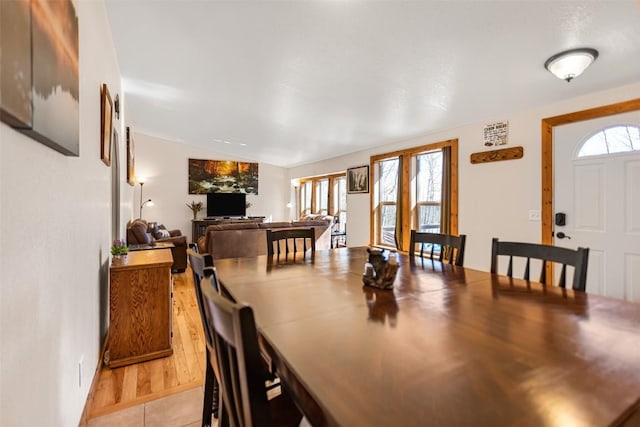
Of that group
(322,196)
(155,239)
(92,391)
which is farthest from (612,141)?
(155,239)

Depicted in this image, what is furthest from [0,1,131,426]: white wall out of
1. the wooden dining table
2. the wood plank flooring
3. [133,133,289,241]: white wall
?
[133,133,289,241]: white wall

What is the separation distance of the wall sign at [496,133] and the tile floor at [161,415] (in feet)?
12.8

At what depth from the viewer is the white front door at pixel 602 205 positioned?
8.53 feet

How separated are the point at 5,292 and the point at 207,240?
153 inches

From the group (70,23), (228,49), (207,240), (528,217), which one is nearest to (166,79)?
(228,49)

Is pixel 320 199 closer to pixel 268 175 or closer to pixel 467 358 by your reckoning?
pixel 268 175

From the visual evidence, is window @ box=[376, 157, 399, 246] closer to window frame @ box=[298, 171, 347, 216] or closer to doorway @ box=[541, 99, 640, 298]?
window frame @ box=[298, 171, 347, 216]

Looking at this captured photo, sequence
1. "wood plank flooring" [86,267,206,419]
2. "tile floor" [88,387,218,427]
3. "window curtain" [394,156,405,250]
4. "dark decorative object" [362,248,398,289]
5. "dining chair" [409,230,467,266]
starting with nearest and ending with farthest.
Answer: "dark decorative object" [362,248,398,289] → "tile floor" [88,387,218,427] → "wood plank flooring" [86,267,206,419] → "dining chair" [409,230,467,266] → "window curtain" [394,156,405,250]

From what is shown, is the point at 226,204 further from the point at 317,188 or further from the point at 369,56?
the point at 369,56

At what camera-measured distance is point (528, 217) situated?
3295 mm

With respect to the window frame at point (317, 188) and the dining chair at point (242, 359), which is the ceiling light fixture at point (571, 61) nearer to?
the dining chair at point (242, 359)

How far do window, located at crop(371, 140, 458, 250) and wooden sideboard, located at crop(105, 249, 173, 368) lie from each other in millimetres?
3571

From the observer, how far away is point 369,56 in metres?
2.54

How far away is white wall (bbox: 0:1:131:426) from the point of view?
0.78 m
